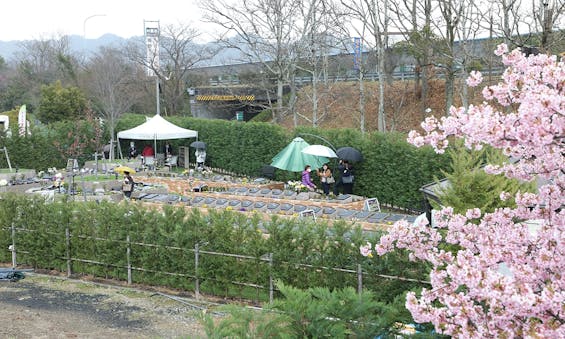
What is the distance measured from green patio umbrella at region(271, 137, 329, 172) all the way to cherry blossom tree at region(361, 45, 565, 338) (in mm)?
14118

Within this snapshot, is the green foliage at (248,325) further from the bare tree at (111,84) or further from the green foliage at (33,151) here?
the bare tree at (111,84)

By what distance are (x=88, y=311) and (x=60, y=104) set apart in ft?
89.6

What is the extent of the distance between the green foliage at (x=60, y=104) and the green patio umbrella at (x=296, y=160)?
Answer: 62.0 ft

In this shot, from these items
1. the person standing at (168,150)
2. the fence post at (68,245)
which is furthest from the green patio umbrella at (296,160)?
the fence post at (68,245)

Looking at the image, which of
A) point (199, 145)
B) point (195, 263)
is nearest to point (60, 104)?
point (199, 145)

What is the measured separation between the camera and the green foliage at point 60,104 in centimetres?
Result: 3481

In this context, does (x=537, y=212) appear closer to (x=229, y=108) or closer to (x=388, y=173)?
(x=388, y=173)

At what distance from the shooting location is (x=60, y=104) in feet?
114

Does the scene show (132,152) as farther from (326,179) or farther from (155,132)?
(326,179)

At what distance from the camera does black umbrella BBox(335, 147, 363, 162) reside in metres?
19.0

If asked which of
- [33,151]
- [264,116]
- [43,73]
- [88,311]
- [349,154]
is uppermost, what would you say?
[43,73]

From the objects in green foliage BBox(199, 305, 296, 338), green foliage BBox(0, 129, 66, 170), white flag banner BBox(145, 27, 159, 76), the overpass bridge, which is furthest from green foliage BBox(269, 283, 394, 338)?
white flag banner BBox(145, 27, 159, 76)

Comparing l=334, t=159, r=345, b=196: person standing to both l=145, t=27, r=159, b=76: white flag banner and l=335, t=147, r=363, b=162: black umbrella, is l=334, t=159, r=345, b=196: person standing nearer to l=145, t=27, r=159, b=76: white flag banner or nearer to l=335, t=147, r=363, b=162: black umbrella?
l=335, t=147, r=363, b=162: black umbrella

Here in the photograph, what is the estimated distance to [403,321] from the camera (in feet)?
20.8
